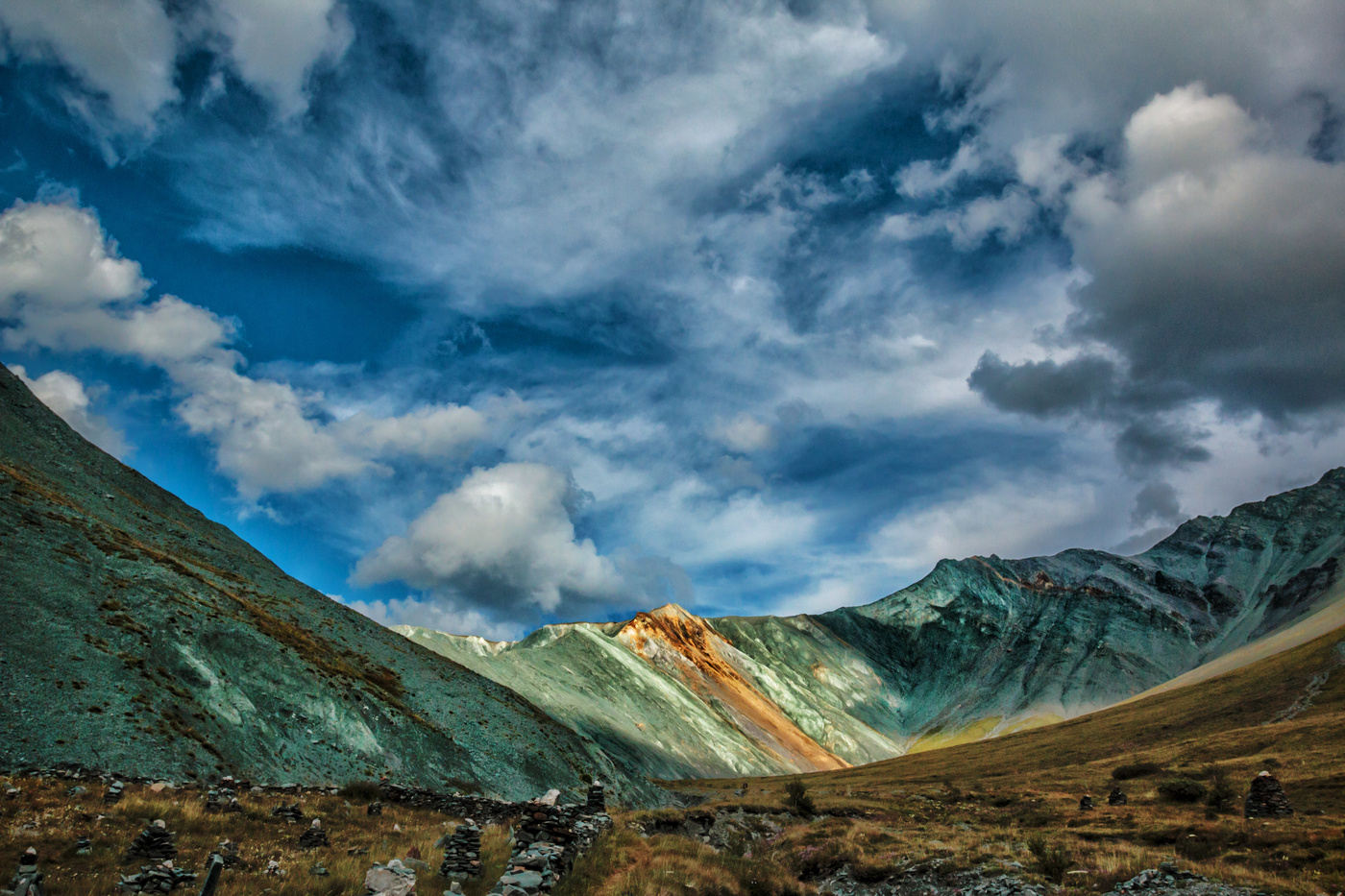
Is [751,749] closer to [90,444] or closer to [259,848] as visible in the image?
[90,444]

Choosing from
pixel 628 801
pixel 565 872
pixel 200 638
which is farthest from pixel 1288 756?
pixel 200 638

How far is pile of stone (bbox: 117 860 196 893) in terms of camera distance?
Result: 1407cm

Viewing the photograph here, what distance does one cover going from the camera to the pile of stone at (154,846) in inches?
632

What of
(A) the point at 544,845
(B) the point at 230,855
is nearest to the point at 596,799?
(A) the point at 544,845

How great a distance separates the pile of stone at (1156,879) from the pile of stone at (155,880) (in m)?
24.3

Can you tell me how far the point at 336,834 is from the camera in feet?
75.8

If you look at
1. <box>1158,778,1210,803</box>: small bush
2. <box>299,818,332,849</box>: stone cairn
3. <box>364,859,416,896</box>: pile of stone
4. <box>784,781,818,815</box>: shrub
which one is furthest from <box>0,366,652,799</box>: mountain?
<box>1158,778,1210,803</box>: small bush

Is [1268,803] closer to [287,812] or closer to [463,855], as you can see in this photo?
[463,855]

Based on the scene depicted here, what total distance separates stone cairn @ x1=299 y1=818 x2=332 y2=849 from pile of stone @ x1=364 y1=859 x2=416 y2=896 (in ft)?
25.1

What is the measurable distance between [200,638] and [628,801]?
144ft

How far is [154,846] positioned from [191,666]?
30016 millimetres

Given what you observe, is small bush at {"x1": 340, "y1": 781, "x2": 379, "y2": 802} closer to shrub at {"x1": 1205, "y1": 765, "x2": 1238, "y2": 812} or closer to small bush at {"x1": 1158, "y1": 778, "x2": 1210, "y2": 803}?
shrub at {"x1": 1205, "y1": 765, "x2": 1238, "y2": 812}

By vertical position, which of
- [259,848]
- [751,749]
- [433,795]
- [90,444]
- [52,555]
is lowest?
[751,749]

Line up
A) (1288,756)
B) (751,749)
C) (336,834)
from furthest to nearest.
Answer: (751,749) < (1288,756) < (336,834)
